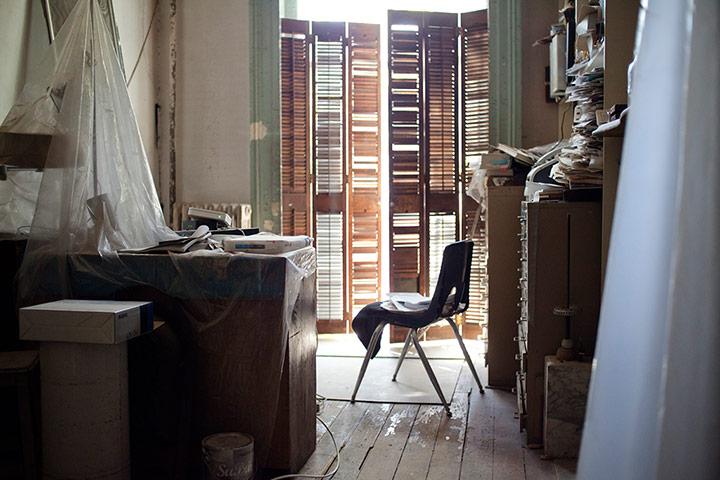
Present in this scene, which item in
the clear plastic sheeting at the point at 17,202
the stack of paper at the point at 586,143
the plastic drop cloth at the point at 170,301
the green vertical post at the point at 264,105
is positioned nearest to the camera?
the plastic drop cloth at the point at 170,301

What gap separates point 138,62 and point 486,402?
10.3 feet

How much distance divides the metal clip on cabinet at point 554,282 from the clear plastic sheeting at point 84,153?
1.47 meters

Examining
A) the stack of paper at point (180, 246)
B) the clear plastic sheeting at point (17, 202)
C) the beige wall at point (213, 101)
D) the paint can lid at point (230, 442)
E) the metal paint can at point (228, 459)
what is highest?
the beige wall at point (213, 101)

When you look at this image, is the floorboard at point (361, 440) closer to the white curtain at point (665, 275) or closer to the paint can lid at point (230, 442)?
the paint can lid at point (230, 442)

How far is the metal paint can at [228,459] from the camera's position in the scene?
6.22ft

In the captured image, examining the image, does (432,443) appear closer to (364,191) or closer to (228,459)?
(228,459)

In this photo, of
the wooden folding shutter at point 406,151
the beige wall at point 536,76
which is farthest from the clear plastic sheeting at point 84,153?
the beige wall at point 536,76

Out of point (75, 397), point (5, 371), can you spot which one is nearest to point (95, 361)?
point (75, 397)

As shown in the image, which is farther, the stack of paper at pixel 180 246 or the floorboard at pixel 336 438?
the floorboard at pixel 336 438

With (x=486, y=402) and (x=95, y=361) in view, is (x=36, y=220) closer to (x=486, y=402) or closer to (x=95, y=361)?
(x=95, y=361)

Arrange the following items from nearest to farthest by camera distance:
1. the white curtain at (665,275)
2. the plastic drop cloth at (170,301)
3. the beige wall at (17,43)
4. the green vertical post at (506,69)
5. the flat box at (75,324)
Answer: the white curtain at (665,275) < the flat box at (75,324) < the plastic drop cloth at (170,301) < the beige wall at (17,43) < the green vertical post at (506,69)

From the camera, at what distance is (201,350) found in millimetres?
2080

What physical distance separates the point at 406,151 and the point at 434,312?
5.45 feet

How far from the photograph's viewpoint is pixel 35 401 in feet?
6.10
